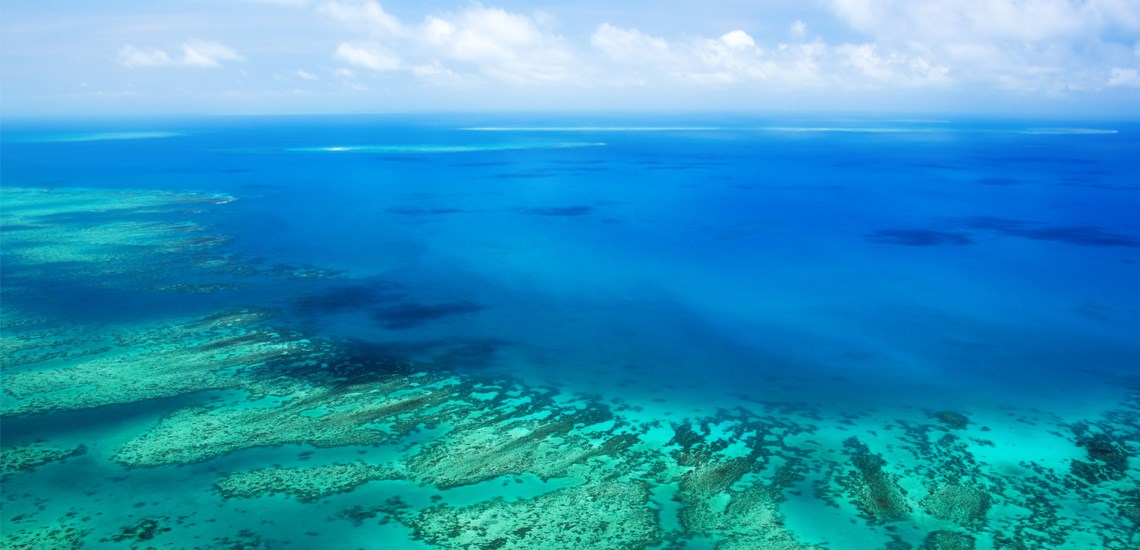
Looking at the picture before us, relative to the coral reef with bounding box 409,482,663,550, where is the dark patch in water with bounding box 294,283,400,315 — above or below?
above

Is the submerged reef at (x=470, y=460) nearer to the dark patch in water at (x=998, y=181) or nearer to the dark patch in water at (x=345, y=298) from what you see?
the dark patch in water at (x=345, y=298)

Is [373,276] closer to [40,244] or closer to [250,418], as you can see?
[250,418]

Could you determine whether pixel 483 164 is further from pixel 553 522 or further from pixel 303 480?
pixel 553 522

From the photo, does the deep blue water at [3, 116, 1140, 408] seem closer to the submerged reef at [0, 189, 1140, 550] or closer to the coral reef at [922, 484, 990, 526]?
the submerged reef at [0, 189, 1140, 550]

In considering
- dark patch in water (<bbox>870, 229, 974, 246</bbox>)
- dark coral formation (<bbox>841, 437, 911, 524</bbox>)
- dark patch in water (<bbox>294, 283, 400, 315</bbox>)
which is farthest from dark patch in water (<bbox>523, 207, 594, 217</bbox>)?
dark coral formation (<bbox>841, 437, 911, 524</bbox>)

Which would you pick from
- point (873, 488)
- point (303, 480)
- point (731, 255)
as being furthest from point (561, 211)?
point (873, 488)

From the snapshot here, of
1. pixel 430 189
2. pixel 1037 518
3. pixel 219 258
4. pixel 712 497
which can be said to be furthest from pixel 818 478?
pixel 430 189

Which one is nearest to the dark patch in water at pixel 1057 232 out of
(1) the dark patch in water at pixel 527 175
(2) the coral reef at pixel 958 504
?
(2) the coral reef at pixel 958 504
